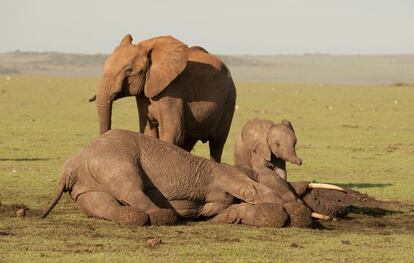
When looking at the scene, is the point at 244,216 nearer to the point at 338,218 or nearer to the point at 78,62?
the point at 338,218

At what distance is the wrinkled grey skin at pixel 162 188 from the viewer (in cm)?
959

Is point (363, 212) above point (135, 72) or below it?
below

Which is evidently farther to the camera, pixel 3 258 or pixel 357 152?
pixel 357 152

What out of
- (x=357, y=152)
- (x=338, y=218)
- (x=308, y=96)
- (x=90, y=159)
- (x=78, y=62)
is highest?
(x=90, y=159)

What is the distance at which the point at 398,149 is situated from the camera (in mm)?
21859

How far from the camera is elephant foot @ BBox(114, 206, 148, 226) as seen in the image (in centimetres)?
936

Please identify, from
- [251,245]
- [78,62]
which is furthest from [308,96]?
[78,62]

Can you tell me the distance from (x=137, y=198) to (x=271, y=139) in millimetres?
3161

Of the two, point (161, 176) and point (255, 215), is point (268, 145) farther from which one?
point (255, 215)

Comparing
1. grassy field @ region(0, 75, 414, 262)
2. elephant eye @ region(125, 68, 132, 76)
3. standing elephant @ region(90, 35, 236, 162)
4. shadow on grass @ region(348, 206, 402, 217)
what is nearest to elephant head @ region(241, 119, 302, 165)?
standing elephant @ region(90, 35, 236, 162)

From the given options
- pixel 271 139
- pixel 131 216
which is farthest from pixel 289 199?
pixel 271 139

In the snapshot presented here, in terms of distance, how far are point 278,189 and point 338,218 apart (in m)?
0.80

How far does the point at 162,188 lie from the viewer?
10.1 meters

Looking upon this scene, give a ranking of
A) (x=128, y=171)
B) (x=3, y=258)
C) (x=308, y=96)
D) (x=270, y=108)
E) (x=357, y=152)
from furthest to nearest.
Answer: (x=308, y=96) → (x=270, y=108) → (x=357, y=152) → (x=128, y=171) → (x=3, y=258)
